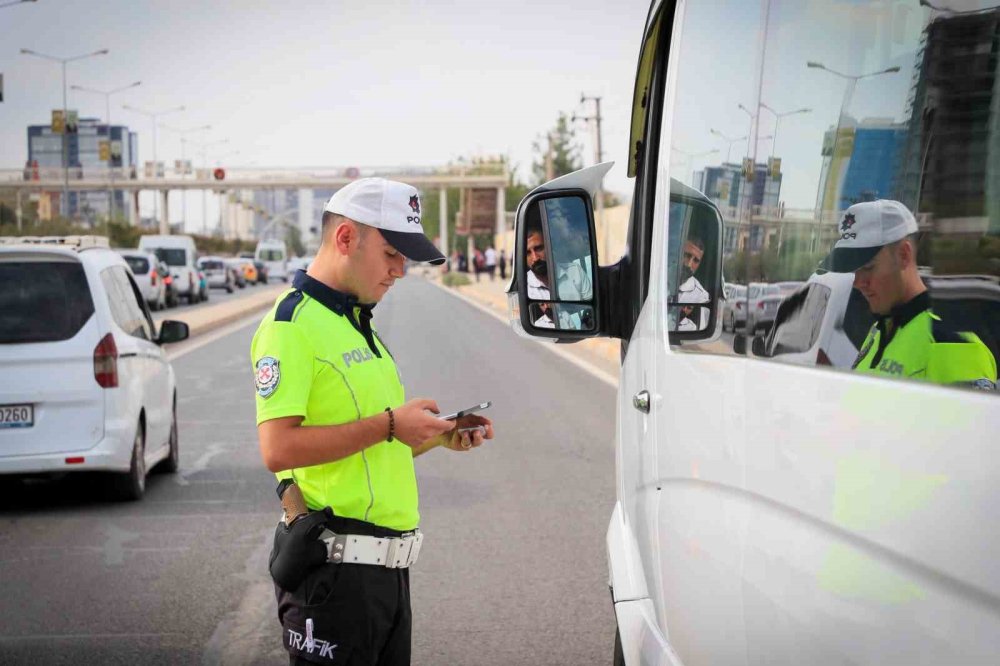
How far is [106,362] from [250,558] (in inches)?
82.2

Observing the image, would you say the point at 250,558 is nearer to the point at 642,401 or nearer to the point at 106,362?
the point at 106,362

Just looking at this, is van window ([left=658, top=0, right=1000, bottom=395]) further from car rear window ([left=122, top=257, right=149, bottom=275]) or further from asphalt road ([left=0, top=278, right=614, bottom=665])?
car rear window ([left=122, top=257, right=149, bottom=275])

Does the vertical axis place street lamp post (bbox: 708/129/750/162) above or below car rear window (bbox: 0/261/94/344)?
above

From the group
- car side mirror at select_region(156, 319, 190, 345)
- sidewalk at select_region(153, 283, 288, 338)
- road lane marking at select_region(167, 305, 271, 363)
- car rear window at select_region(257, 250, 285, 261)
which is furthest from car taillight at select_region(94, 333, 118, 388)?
car rear window at select_region(257, 250, 285, 261)

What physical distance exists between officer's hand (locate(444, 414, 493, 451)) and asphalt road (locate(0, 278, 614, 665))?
2.16m

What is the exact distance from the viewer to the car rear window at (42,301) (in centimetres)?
858

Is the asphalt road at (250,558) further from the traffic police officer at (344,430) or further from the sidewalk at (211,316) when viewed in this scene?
the sidewalk at (211,316)

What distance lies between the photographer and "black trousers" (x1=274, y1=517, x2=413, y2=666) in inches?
123

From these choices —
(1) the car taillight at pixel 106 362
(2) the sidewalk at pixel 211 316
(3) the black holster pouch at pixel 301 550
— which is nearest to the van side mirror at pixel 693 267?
(3) the black holster pouch at pixel 301 550

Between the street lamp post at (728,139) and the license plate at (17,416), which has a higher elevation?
the street lamp post at (728,139)

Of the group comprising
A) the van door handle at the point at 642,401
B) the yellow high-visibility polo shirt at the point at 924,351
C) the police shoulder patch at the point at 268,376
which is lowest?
the van door handle at the point at 642,401

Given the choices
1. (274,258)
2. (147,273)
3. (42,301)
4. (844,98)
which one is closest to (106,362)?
(42,301)

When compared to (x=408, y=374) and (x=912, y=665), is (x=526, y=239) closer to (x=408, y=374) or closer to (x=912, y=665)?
(x=912, y=665)

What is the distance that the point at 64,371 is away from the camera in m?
8.55
